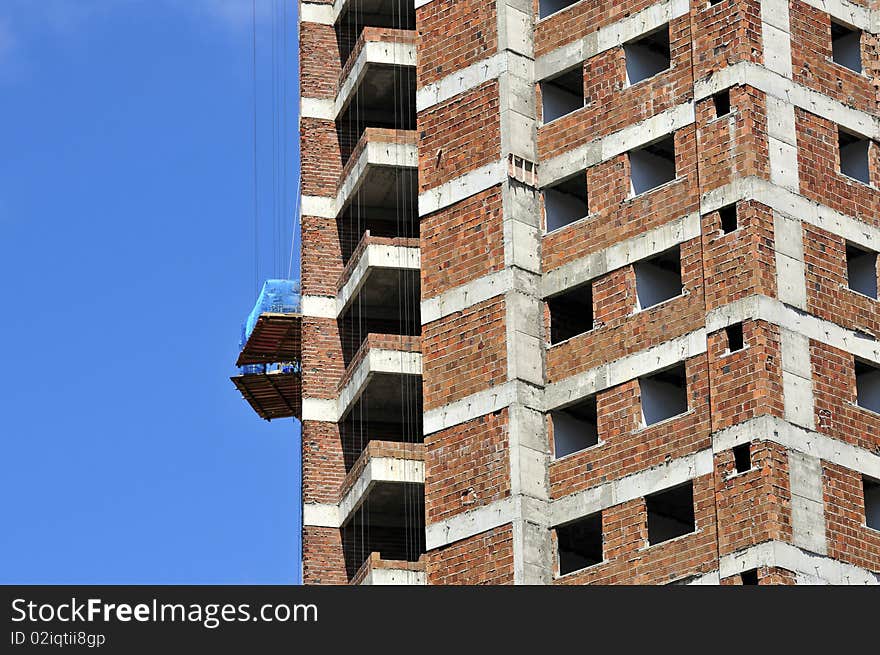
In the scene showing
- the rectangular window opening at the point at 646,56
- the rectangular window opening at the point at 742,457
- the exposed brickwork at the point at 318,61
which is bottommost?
the rectangular window opening at the point at 742,457

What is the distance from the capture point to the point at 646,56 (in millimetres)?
84625

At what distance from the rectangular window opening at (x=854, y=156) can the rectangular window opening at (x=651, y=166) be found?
4.97 meters

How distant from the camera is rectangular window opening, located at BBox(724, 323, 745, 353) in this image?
257ft

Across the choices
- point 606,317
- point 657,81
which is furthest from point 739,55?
point 606,317

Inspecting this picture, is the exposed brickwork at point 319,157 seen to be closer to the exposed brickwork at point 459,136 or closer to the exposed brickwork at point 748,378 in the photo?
the exposed brickwork at point 459,136

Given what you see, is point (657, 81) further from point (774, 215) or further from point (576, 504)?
point (576, 504)

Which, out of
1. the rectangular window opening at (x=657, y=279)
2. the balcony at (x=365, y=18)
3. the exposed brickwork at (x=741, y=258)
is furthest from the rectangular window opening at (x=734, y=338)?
the balcony at (x=365, y=18)

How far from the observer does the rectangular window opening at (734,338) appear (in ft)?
257

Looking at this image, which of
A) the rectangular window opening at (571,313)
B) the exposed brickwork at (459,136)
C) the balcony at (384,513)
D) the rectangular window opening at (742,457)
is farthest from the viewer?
the exposed brickwork at (459,136)

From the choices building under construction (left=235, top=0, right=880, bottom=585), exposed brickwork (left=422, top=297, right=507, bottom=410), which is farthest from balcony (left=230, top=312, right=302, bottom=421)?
exposed brickwork (left=422, top=297, right=507, bottom=410)

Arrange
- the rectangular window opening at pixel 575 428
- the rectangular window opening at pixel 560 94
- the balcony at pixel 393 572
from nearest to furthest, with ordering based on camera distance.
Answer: the rectangular window opening at pixel 575 428, the balcony at pixel 393 572, the rectangular window opening at pixel 560 94

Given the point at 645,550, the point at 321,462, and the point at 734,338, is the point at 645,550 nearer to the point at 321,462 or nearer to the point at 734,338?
the point at 734,338

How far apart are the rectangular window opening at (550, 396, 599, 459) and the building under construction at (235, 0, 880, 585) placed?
0.26ft

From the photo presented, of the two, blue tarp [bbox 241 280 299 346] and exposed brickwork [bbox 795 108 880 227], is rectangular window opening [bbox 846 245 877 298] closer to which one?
exposed brickwork [bbox 795 108 880 227]
